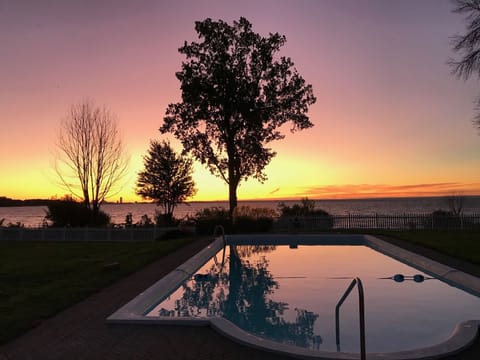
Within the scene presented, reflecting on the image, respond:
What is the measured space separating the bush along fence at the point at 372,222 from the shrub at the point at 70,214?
13.4 meters

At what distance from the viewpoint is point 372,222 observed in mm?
26484

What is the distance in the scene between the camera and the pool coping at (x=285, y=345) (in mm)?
5418

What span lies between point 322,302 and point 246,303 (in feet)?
6.63

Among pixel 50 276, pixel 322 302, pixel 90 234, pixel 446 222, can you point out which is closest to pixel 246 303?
pixel 322 302

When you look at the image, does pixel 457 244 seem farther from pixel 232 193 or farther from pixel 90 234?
pixel 90 234

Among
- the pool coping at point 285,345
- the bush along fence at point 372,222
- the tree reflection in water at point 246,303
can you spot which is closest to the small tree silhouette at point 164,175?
the bush along fence at point 372,222

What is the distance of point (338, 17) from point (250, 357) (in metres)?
17.7

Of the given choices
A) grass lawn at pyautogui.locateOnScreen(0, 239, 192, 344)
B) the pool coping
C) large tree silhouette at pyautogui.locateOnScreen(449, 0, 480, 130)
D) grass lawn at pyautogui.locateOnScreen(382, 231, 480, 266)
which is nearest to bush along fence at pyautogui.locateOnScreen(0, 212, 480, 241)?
grass lawn at pyautogui.locateOnScreen(382, 231, 480, 266)

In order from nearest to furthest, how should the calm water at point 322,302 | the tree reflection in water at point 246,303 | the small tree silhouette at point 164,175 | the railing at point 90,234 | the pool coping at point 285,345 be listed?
the pool coping at point 285,345 < the calm water at point 322,302 < the tree reflection in water at point 246,303 < the railing at point 90,234 < the small tree silhouette at point 164,175

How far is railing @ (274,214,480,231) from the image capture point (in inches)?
952

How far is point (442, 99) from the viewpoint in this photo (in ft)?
75.1

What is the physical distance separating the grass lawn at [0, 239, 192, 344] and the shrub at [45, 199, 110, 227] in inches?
347

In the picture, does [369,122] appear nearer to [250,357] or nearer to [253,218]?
[253,218]

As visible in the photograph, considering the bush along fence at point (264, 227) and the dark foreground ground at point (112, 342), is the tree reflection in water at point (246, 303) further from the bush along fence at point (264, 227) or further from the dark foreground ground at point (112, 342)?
the bush along fence at point (264, 227)
